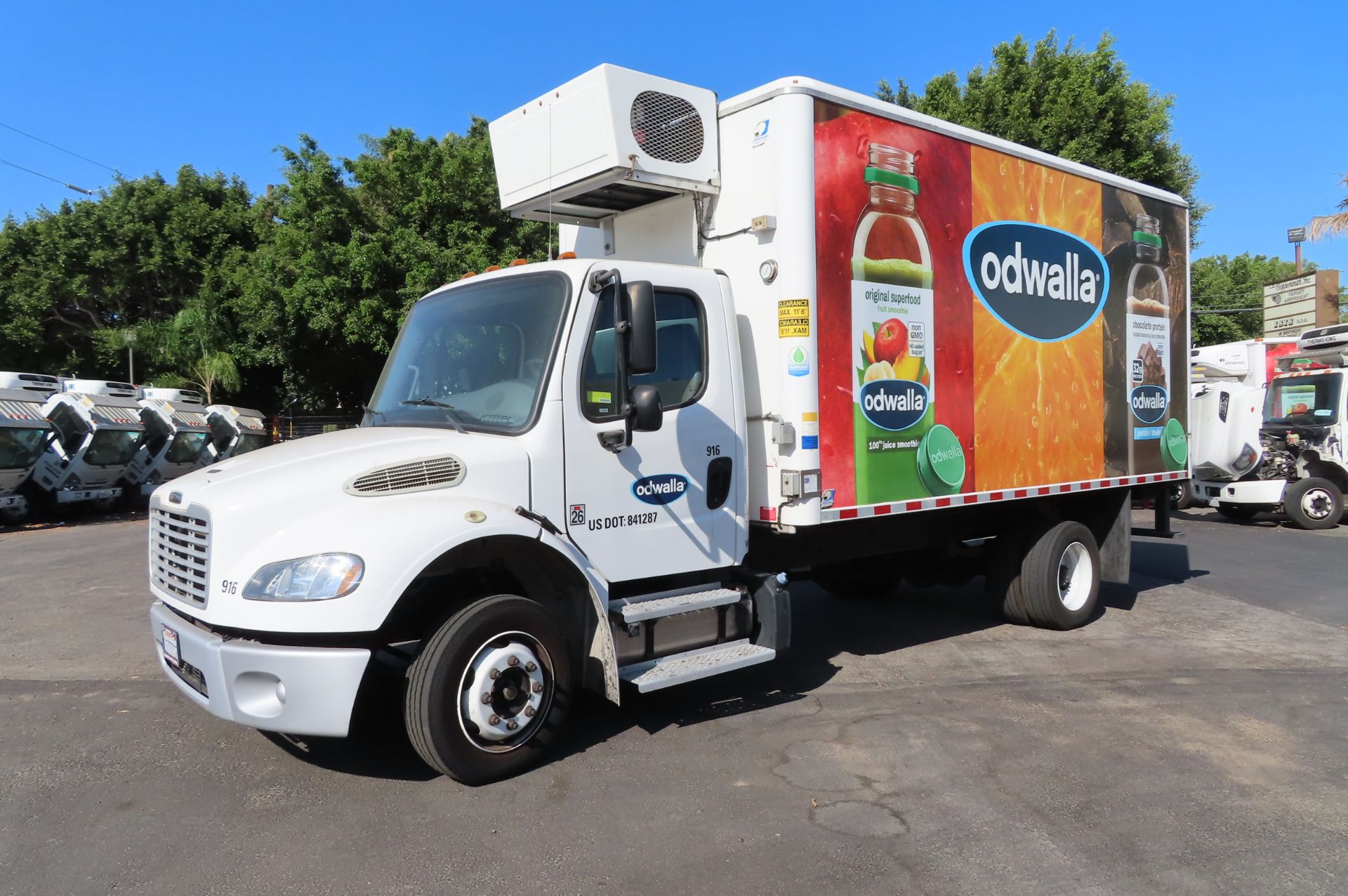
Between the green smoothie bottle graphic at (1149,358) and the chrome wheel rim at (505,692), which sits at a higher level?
the green smoothie bottle graphic at (1149,358)

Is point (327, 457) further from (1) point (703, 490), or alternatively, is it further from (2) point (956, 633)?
(2) point (956, 633)

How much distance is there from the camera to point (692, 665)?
193 inches

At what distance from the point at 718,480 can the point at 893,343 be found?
1521mm

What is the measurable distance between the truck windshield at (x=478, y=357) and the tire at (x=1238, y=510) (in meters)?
15.0

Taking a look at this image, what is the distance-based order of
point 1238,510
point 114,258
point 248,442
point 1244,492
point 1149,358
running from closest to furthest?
point 1149,358
point 1244,492
point 1238,510
point 248,442
point 114,258

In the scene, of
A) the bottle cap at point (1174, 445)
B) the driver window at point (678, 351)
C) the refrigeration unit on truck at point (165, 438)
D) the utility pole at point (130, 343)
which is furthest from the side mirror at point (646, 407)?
the utility pole at point (130, 343)

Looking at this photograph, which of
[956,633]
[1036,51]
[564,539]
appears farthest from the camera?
[1036,51]

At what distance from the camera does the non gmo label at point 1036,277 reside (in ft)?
21.3

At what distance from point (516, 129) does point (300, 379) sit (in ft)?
70.9

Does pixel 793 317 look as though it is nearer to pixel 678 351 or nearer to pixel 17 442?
pixel 678 351

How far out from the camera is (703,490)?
17.0 feet

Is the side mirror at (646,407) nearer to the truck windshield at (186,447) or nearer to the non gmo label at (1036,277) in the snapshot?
the non gmo label at (1036,277)

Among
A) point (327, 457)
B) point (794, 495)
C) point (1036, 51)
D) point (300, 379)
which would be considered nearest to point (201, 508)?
point (327, 457)

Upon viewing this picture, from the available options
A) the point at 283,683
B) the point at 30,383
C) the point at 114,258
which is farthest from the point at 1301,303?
the point at 114,258
